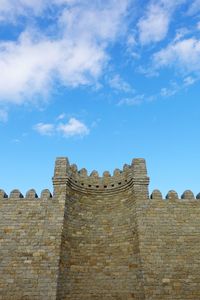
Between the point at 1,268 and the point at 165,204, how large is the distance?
7132 millimetres

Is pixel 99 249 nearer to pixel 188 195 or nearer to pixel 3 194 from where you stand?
pixel 188 195

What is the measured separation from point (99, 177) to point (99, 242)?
3.39m

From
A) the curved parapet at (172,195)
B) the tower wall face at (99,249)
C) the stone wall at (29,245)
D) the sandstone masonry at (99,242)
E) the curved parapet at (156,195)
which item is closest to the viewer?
the stone wall at (29,245)

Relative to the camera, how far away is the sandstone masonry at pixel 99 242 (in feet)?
35.7

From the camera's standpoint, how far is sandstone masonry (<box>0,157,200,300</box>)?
10.9 m

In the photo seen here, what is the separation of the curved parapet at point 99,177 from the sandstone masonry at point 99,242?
0.05m

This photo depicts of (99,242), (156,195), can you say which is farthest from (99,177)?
(99,242)

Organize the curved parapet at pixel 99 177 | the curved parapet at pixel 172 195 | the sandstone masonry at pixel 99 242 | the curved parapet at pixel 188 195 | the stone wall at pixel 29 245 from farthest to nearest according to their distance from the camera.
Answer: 1. the curved parapet at pixel 99 177
2. the curved parapet at pixel 188 195
3. the curved parapet at pixel 172 195
4. the sandstone masonry at pixel 99 242
5. the stone wall at pixel 29 245

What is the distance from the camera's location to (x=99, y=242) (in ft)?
42.0

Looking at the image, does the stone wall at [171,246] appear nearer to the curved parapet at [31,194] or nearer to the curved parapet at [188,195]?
the curved parapet at [188,195]

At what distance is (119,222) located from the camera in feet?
43.5

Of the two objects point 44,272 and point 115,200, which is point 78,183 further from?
point 44,272

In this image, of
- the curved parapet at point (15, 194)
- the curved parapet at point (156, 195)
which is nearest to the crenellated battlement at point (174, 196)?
the curved parapet at point (156, 195)

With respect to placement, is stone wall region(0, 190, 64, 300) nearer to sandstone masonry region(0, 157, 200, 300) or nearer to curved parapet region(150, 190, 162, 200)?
sandstone masonry region(0, 157, 200, 300)
